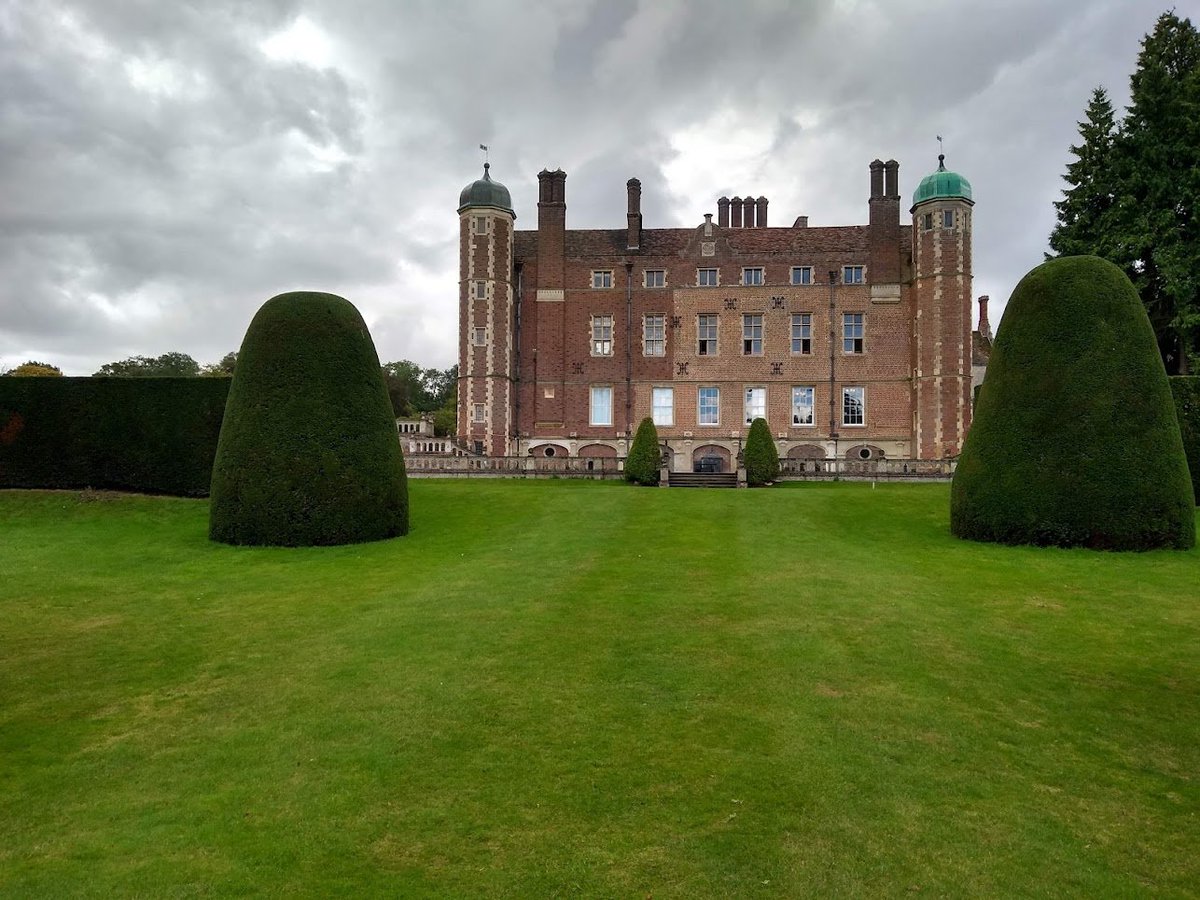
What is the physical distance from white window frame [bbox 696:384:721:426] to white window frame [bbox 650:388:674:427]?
1.17 meters

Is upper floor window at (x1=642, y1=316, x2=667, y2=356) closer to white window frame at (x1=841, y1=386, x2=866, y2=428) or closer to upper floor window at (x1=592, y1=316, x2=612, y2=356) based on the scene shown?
upper floor window at (x1=592, y1=316, x2=612, y2=356)

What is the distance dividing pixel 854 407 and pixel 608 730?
1190 inches

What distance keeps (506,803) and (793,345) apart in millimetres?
31488

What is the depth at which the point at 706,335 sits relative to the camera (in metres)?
34.5

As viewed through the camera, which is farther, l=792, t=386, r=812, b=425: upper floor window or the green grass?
l=792, t=386, r=812, b=425: upper floor window

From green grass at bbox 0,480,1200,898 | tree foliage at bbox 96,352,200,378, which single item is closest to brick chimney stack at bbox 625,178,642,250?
green grass at bbox 0,480,1200,898

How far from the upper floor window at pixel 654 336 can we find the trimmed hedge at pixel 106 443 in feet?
65.0

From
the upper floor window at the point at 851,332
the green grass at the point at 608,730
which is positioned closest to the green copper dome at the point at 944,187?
the upper floor window at the point at 851,332

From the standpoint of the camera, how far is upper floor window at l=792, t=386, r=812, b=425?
33.8m

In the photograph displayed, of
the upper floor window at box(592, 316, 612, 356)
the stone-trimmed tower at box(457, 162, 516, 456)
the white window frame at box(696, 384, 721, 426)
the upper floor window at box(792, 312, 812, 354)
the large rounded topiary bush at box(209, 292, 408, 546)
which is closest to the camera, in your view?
the large rounded topiary bush at box(209, 292, 408, 546)

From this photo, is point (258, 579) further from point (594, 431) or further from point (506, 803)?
point (594, 431)

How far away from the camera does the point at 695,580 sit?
10594 mm

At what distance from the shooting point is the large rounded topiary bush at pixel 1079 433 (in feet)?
41.2

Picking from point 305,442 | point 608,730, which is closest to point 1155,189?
point 305,442
